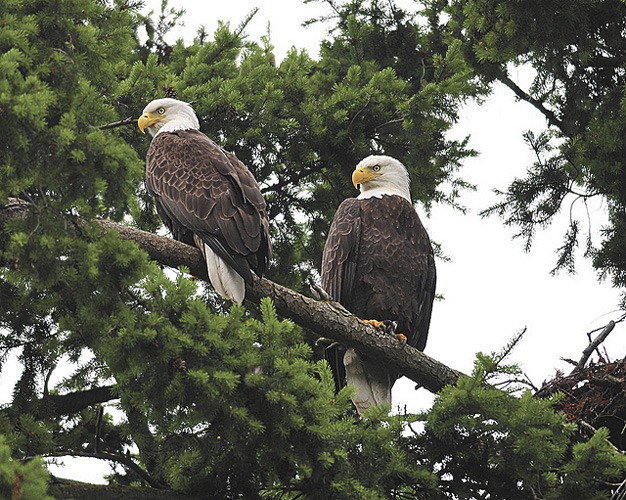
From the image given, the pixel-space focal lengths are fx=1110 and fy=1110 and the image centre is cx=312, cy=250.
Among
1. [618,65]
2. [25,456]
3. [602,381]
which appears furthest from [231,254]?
[618,65]

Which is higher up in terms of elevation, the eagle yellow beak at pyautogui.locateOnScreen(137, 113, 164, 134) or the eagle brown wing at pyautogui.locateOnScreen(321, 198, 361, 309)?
the eagle yellow beak at pyautogui.locateOnScreen(137, 113, 164, 134)

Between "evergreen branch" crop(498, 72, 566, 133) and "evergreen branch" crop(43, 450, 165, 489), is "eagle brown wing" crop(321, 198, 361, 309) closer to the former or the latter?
"evergreen branch" crop(43, 450, 165, 489)

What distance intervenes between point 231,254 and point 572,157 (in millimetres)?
2744

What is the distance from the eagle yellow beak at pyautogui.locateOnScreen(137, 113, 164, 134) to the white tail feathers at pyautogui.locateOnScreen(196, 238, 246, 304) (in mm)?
1525

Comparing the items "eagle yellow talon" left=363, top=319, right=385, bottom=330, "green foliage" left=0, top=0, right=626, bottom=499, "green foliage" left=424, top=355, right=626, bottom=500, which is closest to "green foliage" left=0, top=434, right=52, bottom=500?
"green foliage" left=0, top=0, right=626, bottom=499

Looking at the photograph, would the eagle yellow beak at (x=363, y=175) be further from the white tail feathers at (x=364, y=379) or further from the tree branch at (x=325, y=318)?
the tree branch at (x=325, y=318)

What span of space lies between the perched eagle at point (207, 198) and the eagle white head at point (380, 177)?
1.02 m

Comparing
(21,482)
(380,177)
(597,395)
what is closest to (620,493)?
(597,395)

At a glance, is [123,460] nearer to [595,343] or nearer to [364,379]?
[364,379]

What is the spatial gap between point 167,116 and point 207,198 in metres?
1.03

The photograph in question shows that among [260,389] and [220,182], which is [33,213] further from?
[220,182]

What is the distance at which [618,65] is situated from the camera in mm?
7387

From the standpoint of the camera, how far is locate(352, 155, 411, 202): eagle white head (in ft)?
23.4

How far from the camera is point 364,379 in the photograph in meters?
6.32
